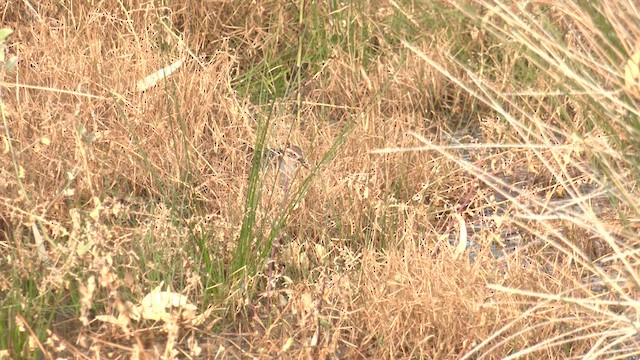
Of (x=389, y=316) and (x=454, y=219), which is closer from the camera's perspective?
(x=389, y=316)

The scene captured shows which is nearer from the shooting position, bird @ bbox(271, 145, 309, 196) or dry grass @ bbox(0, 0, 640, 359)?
dry grass @ bbox(0, 0, 640, 359)

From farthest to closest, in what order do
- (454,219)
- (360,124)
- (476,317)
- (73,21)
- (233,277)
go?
(73,21) < (360,124) < (454,219) < (233,277) < (476,317)

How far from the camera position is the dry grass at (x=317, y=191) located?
7.27 ft

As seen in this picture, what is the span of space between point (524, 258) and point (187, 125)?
111cm

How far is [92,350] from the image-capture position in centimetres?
222

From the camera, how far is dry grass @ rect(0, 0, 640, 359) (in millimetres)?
2217

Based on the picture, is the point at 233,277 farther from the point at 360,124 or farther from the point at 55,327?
the point at 360,124

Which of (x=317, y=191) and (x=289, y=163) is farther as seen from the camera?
(x=289, y=163)

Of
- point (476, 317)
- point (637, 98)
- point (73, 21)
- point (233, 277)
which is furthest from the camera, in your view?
point (73, 21)

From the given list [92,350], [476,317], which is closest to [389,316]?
[476,317]

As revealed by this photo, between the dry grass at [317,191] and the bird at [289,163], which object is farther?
the bird at [289,163]

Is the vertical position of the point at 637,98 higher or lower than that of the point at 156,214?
higher

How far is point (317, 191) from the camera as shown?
2932mm

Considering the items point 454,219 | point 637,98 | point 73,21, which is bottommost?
point 454,219
